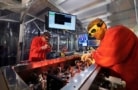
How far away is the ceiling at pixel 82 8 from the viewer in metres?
3.32

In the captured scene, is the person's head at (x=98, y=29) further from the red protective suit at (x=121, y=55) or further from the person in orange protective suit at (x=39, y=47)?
the person in orange protective suit at (x=39, y=47)

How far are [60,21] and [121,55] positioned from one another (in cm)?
287

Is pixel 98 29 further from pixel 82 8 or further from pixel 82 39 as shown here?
pixel 82 39

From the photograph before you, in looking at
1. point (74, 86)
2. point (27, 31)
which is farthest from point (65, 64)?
point (27, 31)

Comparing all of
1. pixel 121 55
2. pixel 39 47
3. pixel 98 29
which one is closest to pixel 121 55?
pixel 121 55

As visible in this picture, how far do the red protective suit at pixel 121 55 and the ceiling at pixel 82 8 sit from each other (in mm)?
2059

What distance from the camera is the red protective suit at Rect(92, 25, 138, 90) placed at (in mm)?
1554

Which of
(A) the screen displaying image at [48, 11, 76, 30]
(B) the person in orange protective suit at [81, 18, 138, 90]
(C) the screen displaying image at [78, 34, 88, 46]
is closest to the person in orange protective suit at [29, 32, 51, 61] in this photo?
(A) the screen displaying image at [48, 11, 76, 30]

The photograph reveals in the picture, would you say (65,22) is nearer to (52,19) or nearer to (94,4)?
(52,19)

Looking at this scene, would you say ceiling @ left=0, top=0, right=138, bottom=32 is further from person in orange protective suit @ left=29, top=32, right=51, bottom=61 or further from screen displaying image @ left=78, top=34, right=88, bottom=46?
screen displaying image @ left=78, top=34, right=88, bottom=46

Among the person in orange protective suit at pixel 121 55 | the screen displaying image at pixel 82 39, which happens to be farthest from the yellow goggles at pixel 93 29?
the screen displaying image at pixel 82 39

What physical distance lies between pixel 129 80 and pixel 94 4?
2595 mm

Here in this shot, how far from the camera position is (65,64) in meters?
2.32

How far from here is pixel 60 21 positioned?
424 cm
